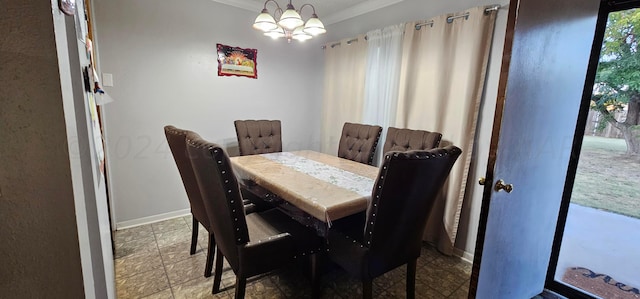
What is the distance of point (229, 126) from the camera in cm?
302

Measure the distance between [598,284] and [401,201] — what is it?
1.69 metres

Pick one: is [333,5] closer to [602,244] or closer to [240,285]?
[240,285]

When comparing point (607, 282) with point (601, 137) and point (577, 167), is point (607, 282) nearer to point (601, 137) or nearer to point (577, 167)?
point (577, 167)

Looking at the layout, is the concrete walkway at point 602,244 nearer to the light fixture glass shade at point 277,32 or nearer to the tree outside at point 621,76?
the tree outside at point 621,76

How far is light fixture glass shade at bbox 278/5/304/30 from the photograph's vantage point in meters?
1.80

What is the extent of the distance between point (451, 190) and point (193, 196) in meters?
1.97

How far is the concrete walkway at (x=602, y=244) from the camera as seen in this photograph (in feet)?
5.72

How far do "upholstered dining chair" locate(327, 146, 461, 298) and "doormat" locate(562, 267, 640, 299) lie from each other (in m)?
1.25

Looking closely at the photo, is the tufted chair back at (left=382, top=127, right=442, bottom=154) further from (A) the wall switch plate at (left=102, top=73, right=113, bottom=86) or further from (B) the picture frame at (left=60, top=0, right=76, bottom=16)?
(A) the wall switch plate at (left=102, top=73, right=113, bottom=86)

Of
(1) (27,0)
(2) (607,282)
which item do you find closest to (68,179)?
(1) (27,0)

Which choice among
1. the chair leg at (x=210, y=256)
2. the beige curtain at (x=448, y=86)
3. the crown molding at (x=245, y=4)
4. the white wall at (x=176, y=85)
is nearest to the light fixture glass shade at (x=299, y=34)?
the beige curtain at (x=448, y=86)

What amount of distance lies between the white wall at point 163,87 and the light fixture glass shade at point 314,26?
1300 mm

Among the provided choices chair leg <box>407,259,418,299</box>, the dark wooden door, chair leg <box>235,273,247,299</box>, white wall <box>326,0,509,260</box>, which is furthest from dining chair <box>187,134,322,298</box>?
white wall <box>326,0,509,260</box>

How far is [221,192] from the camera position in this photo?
48.9 inches
